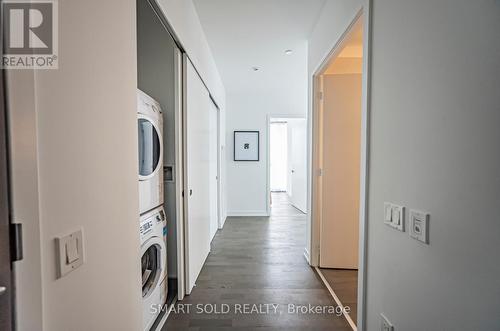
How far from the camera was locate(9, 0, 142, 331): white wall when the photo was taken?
2.06ft

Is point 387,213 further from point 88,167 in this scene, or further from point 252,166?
point 252,166

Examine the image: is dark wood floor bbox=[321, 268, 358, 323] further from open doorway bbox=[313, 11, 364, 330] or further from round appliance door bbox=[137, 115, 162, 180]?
round appliance door bbox=[137, 115, 162, 180]

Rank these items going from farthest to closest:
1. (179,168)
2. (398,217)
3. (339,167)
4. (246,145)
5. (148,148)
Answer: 1. (246,145)
2. (339,167)
3. (179,168)
4. (148,148)
5. (398,217)

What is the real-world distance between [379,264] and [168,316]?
164 centimetres

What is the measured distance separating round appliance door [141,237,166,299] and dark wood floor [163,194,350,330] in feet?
1.15

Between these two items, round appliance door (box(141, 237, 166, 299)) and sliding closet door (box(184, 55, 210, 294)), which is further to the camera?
sliding closet door (box(184, 55, 210, 294))

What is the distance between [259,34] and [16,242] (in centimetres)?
289

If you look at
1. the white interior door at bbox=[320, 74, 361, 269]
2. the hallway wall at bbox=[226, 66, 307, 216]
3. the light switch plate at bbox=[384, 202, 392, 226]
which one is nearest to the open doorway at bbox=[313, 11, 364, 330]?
the white interior door at bbox=[320, 74, 361, 269]

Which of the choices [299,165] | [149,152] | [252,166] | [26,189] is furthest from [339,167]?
[299,165]

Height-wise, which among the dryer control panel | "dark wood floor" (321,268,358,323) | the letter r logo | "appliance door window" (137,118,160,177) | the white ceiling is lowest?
"dark wood floor" (321,268,358,323)

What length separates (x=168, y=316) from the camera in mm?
1953

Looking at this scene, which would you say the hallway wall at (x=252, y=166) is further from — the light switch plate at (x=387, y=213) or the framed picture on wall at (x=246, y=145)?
the light switch plate at (x=387, y=213)

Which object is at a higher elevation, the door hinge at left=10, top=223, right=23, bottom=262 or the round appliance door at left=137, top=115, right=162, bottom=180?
the round appliance door at left=137, top=115, right=162, bottom=180

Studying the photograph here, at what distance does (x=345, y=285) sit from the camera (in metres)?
2.44
